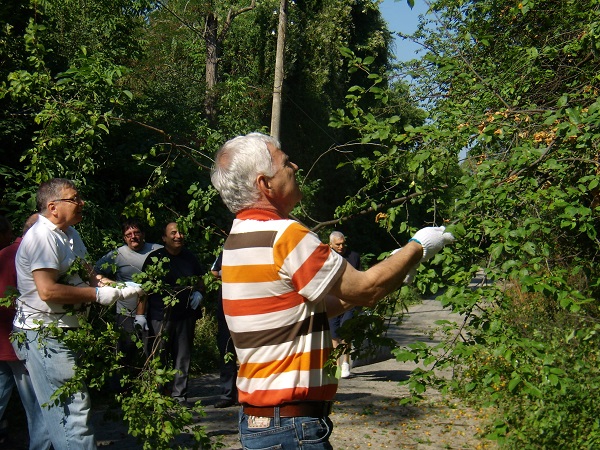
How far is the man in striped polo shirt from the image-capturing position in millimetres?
2691

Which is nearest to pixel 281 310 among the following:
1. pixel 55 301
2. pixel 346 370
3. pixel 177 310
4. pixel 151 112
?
pixel 55 301

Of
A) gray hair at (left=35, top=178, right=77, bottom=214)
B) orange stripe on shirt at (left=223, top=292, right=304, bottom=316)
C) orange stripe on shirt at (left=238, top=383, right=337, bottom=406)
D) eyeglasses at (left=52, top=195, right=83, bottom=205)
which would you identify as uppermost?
gray hair at (left=35, top=178, right=77, bottom=214)

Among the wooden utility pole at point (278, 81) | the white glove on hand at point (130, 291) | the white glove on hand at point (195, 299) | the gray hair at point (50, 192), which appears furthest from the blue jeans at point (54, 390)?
the wooden utility pole at point (278, 81)

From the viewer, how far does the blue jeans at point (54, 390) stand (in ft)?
14.0

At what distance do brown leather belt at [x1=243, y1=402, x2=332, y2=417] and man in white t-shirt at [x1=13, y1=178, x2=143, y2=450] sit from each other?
184 centimetres

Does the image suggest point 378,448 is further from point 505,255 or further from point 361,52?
point 361,52

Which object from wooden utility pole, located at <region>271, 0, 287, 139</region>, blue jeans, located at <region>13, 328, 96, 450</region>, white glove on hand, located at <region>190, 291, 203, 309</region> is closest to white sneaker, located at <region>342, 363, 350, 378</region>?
white glove on hand, located at <region>190, 291, 203, 309</region>

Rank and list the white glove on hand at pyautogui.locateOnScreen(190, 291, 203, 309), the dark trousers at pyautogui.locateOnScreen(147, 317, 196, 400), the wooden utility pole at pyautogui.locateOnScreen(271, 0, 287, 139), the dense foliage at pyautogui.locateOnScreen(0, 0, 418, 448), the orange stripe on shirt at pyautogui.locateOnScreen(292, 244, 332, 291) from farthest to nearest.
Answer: the wooden utility pole at pyautogui.locateOnScreen(271, 0, 287, 139) → the dark trousers at pyautogui.locateOnScreen(147, 317, 196, 400) → the white glove on hand at pyautogui.locateOnScreen(190, 291, 203, 309) → the dense foliage at pyautogui.locateOnScreen(0, 0, 418, 448) → the orange stripe on shirt at pyautogui.locateOnScreen(292, 244, 332, 291)

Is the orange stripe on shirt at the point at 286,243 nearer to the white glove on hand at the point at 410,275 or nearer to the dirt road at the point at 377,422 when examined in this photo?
the white glove on hand at the point at 410,275

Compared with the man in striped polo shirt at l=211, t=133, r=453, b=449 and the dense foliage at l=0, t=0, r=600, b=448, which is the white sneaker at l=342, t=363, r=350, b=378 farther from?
the man in striped polo shirt at l=211, t=133, r=453, b=449

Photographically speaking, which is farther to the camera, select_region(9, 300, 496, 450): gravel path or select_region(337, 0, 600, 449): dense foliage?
select_region(9, 300, 496, 450): gravel path

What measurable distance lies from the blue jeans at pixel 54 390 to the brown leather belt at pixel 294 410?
71.8 inches

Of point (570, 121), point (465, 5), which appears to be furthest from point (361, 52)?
point (570, 121)

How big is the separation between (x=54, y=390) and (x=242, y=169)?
2100 millimetres
